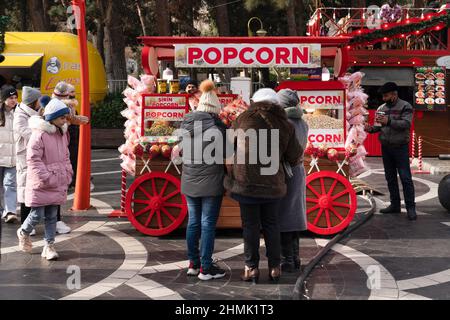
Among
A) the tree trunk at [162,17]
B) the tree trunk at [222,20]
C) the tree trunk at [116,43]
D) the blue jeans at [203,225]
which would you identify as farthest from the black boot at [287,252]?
the tree trunk at [222,20]

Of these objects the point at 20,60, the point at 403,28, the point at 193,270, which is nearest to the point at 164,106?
the point at 193,270

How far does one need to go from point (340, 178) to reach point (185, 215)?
199 centimetres

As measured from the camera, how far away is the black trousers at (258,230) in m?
6.21

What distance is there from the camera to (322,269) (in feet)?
22.2

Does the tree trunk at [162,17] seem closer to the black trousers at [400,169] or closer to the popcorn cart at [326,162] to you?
the black trousers at [400,169]

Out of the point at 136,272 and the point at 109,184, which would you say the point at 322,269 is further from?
the point at 109,184

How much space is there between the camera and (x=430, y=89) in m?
17.1

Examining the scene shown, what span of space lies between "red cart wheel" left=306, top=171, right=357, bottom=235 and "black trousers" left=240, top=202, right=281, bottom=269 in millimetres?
1880

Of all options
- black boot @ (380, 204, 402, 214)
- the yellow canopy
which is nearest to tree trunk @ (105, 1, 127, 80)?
the yellow canopy

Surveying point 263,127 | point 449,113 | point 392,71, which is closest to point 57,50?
point 392,71

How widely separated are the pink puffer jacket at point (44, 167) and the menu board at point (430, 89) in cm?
1233

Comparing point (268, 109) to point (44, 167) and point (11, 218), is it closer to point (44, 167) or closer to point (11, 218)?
point (44, 167)

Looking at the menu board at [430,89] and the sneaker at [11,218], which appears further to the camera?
the menu board at [430,89]
